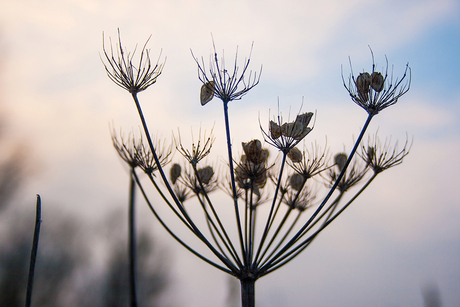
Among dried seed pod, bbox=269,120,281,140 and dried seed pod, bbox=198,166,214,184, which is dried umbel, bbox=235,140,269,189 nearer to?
dried seed pod, bbox=269,120,281,140

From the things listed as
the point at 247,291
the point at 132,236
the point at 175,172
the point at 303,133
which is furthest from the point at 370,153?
the point at 132,236

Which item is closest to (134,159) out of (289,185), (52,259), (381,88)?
(289,185)

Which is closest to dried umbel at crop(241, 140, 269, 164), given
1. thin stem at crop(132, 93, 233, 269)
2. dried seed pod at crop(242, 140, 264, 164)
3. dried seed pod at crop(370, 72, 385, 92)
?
dried seed pod at crop(242, 140, 264, 164)

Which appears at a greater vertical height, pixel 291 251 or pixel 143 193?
pixel 143 193

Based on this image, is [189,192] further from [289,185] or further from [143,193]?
[289,185]

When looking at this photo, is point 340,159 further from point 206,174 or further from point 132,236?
point 132,236

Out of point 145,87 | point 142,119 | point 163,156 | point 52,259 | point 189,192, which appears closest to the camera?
point 142,119

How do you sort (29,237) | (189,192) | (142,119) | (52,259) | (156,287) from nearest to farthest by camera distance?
(142,119), (189,192), (29,237), (52,259), (156,287)
